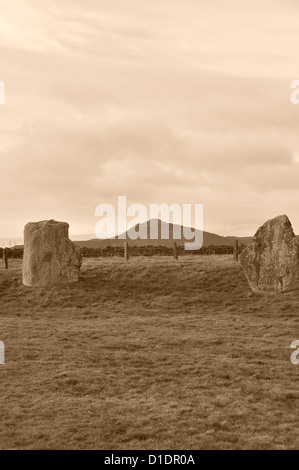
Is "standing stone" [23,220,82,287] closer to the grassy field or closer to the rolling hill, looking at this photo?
the grassy field

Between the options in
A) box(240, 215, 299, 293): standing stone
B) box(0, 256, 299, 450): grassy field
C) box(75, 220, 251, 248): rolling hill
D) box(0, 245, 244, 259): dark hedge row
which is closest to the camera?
box(0, 256, 299, 450): grassy field

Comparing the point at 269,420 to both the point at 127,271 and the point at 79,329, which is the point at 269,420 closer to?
the point at 79,329

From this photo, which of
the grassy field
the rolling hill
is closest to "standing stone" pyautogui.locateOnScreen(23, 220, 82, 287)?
the grassy field

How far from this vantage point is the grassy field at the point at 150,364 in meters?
11.6

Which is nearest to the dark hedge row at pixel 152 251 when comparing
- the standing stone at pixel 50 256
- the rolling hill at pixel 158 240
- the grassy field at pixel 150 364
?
the grassy field at pixel 150 364

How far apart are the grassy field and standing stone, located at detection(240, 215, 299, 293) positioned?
0.72 m

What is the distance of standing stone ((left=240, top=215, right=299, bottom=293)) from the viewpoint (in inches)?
1161

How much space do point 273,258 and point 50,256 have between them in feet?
38.4

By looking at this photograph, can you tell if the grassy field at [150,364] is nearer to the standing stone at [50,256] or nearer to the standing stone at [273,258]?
the standing stone at [273,258]

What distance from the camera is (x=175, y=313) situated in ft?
90.6

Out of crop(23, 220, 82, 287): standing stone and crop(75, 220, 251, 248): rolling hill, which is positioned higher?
crop(75, 220, 251, 248): rolling hill

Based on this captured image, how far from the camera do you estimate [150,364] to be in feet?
58.1

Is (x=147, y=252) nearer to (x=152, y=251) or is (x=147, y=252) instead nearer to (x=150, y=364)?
(x=152, y=251)
